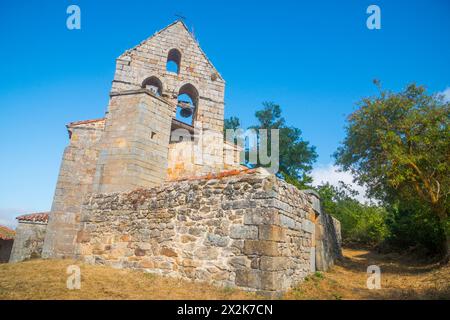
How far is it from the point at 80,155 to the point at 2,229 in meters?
24.4

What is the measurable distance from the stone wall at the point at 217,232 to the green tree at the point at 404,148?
15.9ft

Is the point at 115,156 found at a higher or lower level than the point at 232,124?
lower

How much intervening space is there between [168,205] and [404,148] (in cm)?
885

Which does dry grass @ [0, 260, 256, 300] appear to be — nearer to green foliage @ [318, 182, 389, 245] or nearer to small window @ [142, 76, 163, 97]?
small window @ [142, 76, 163, 97]

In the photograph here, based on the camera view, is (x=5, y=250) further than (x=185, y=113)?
Yes

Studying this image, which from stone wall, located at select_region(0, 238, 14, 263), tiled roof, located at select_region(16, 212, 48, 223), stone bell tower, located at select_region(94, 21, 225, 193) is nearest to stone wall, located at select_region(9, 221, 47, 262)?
tiled roof, located at select_region(16, 212, 48, 223)

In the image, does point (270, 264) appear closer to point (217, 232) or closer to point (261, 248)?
A: point (261, 248)

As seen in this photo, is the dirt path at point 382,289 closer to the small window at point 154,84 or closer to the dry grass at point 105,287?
the dry grass at point 105,287

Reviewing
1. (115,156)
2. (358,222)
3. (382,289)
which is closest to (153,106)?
(115,156)

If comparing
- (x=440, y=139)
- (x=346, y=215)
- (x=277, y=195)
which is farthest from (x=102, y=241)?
(x=346, y=215)

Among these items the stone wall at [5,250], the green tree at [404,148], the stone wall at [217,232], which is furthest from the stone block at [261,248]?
the stone wall at [5,250]

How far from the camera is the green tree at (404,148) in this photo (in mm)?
10031

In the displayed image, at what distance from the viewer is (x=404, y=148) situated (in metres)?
10.6

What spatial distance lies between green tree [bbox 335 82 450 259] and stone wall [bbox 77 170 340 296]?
4.84m
